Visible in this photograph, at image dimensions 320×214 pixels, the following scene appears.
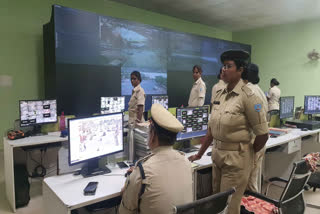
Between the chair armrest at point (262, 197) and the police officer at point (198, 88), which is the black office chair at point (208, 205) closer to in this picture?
the chair armrest at point (262, 197)

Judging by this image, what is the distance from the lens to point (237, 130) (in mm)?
1853

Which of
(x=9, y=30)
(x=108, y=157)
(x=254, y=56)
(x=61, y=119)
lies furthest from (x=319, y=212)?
(x=254, y=56)

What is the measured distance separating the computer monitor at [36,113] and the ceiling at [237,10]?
3.50m

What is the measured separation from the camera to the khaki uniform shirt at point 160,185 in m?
1.24

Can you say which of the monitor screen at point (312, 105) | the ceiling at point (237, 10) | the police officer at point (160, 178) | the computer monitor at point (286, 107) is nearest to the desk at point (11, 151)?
the police officer at point (160, 178)

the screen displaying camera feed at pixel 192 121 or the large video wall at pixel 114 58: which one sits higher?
the large video wall at pixel 114 58

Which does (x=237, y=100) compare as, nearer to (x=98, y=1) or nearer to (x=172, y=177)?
A: (x=172, y=177)

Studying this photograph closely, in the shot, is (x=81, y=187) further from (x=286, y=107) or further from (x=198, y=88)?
(x=286, y=107)

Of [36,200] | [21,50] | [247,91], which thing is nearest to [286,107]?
[247,91]

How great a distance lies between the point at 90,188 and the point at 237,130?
43.7 inches

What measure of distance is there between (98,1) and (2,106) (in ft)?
9.89

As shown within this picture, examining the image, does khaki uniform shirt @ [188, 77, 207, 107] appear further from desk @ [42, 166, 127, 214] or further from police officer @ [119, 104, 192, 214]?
police officer @ [119, 104, 192, 214]

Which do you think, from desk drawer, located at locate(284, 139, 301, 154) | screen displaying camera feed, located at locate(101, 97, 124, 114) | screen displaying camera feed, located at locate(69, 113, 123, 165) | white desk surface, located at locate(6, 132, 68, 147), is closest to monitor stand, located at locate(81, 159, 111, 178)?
screen displaying camera feed, located at locate(69, 113, 123, 165)

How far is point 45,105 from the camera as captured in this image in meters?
3.53
